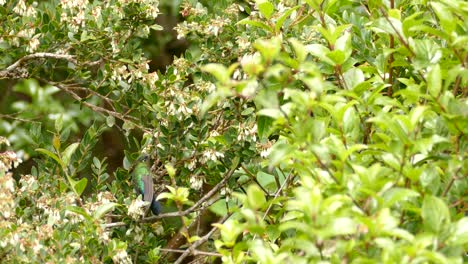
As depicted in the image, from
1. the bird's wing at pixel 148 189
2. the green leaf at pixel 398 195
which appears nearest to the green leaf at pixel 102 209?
the bird's wing at pixel 148 189

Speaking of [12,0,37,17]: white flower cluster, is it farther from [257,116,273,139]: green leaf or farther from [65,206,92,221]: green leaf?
[257,116,273,139]: green leaf

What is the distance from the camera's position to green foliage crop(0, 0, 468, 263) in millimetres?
1752

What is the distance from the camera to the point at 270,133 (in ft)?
7.49

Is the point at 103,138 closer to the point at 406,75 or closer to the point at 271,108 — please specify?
the point at 406,75

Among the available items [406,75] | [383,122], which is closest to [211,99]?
[383,122]

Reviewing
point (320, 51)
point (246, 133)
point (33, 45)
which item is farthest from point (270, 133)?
point (33, 45)

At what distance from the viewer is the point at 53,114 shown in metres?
4.63

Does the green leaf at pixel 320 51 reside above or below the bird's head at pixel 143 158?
above

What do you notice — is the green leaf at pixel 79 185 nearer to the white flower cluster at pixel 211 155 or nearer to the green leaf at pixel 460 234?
the white flower cluster at pixel 211 155

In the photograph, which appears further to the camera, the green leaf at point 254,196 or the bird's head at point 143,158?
the bird's head at point 143,158

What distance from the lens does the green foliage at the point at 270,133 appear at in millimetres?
1752

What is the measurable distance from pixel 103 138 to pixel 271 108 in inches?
133

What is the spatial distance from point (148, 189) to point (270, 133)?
0.69 metres

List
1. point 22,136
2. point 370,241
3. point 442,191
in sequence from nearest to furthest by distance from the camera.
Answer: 1. point 370,241
2. point 442,191
3. point 22,136
